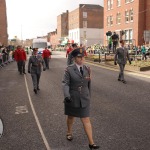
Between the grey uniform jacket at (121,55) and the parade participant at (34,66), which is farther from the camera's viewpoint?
the grey uniform jacket at (121,55)

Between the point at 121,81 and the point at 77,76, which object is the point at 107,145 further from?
the point at 121,81

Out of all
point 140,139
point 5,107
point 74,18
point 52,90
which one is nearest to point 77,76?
point 140,139

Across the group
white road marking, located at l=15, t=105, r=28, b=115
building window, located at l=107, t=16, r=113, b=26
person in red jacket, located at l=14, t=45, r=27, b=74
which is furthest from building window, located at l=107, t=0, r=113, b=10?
white road marking, located at l=15, t=105, r=28, b=115

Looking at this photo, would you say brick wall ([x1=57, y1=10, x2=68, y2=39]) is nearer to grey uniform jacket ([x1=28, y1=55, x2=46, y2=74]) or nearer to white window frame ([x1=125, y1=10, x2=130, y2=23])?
white window frame ([x1=125, y1=10, x2=130, y2=23])

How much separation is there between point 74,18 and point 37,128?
93.0 meters

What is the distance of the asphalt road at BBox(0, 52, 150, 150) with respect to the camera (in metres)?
5.80

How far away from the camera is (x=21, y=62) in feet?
65.7

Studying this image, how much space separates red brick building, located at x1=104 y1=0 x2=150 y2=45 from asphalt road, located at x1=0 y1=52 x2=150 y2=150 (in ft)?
107

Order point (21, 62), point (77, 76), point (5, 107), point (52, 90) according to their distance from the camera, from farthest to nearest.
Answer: point (21, 62)
point (52, 90)
point (5, 107)
point (77, 76)

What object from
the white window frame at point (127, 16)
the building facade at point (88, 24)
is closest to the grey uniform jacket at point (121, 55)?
the white window frame at point (127, 16)

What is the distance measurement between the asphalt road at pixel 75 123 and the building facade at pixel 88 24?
258ft

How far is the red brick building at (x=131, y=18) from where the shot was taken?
151 feet

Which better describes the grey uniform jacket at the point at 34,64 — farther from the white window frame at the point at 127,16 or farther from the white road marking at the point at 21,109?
the white window frame at the point at 127,16

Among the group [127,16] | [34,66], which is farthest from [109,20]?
[34,66]
